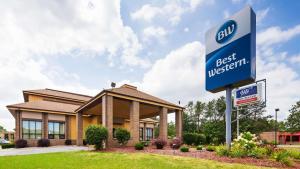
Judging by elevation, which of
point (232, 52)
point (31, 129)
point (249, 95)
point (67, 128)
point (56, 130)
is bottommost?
point (56, 130)

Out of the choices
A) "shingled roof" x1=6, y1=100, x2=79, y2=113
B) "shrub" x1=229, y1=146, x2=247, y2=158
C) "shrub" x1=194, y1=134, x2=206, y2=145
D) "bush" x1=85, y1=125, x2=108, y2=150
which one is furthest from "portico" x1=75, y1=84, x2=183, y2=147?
"shrub" x1=229, y1=146, x2=247, y2=158

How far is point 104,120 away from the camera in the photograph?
2195 cm

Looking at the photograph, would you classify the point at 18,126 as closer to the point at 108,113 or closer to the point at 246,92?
the point at 108,113

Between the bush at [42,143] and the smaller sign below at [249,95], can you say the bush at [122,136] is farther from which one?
the bush at [42,143]

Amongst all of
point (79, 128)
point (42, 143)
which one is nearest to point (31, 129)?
point (42, 143)

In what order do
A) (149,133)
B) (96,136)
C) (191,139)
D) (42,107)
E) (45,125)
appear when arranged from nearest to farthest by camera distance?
1. (96,136)
2. (191,139)
3. (42,107)
4. (45,125)
5. (149,133)

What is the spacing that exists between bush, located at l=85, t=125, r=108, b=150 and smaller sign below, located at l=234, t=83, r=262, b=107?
1036cm

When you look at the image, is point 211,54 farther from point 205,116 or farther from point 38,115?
point 205,116

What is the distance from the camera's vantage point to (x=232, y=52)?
48.4 ft

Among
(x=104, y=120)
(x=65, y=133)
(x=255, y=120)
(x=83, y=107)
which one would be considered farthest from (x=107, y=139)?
(x=255, y=120)

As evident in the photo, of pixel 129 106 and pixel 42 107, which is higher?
pixel 129 106

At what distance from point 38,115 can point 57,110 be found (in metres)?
2.36

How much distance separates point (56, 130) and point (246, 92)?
26.2m

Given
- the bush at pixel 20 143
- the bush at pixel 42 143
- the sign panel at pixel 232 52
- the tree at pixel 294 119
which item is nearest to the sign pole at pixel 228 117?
the sign panel at pixel 232 52
